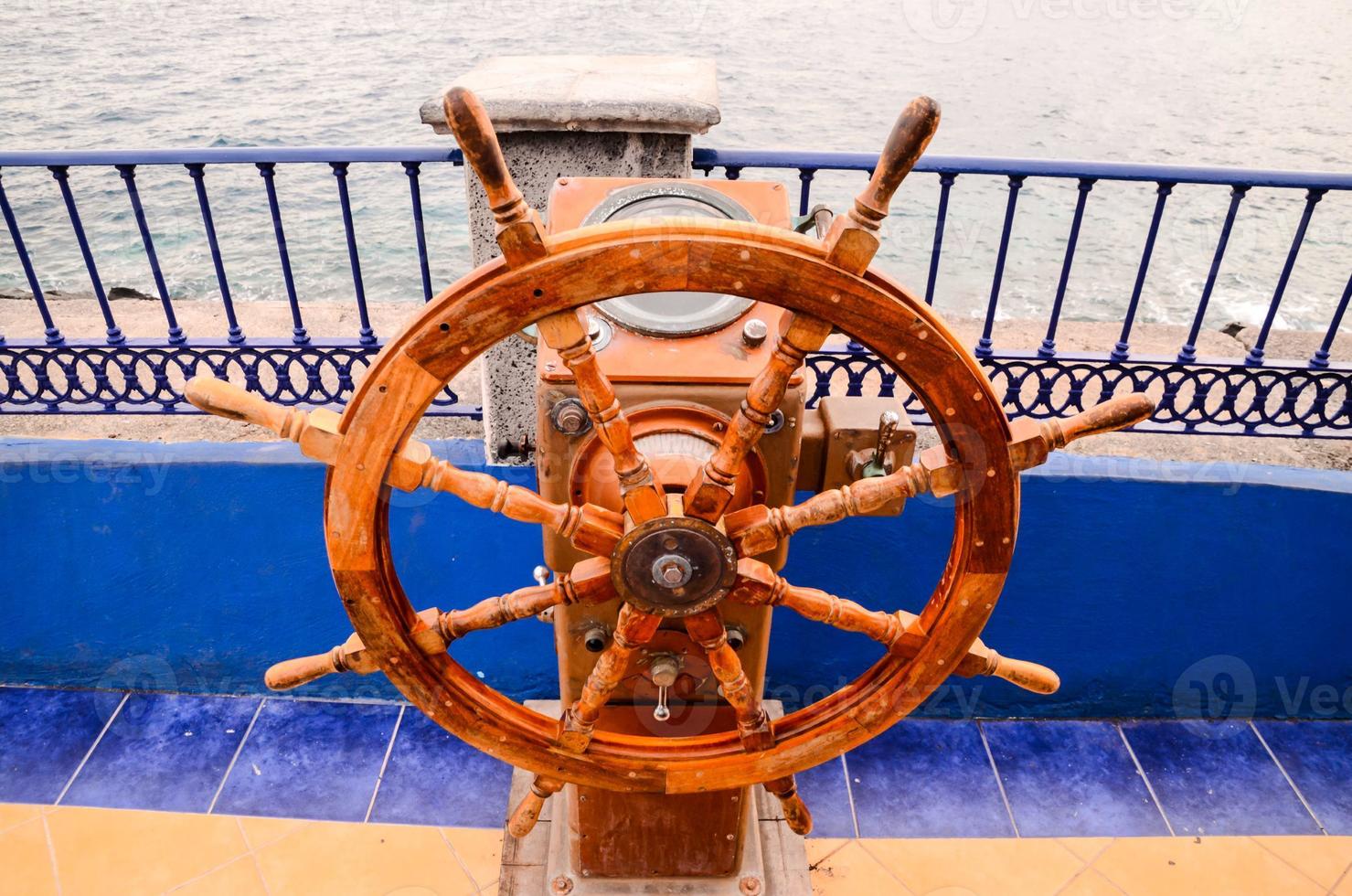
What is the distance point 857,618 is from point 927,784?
1346 millimetres

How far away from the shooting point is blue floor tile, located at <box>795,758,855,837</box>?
2086 millimetres

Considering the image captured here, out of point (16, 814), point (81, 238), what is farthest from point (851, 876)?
point (81, 238)


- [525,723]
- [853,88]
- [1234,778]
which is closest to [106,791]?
[525,723]

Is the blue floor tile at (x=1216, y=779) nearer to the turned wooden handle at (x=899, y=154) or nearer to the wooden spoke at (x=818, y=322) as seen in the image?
the wooden spoke at (x=818, y=322)

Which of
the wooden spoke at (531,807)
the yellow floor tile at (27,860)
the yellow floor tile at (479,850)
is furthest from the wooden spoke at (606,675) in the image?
the yellow floor tile at (27,860)

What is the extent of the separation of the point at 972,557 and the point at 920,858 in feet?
4.34

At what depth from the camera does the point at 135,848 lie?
79.3 inches

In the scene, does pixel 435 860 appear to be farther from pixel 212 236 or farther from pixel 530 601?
pixel 212 236

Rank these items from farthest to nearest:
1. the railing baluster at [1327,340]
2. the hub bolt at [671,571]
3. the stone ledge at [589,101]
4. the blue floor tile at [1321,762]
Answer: the blue floor tile at [1321,762]
the railing baluster at [1327,340]
the stone ledge at [589,101]
the hub bolt at [671,571]

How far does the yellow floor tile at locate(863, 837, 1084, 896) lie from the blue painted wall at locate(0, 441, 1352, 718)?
400 mm

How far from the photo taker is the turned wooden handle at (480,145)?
30.1 inches

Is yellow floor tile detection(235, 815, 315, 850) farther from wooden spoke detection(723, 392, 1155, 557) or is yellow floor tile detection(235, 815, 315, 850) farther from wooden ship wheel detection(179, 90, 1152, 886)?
wooden spoke detection(723, 392, 1155, 557)

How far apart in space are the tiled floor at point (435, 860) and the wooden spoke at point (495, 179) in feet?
5.30

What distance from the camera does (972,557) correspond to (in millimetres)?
1003
